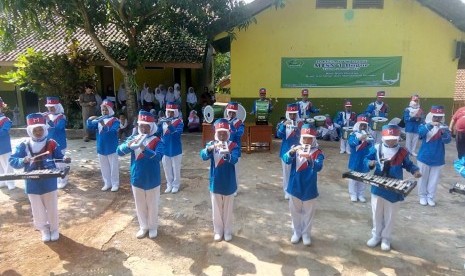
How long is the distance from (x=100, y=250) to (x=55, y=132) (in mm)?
3549

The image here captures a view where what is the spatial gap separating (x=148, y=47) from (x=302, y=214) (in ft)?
34.3

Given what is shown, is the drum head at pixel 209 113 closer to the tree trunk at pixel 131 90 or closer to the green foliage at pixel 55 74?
the tree trunk at pixel 131 90

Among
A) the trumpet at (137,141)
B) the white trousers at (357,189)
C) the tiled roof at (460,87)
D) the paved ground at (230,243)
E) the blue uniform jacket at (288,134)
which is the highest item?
the tiled roof at (460,87)

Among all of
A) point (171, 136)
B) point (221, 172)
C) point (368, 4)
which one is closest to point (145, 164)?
point (221, 172)

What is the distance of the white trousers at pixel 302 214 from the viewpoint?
211 inches

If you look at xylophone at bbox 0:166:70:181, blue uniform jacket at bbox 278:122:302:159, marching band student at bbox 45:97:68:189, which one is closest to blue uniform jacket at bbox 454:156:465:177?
blue uniform jacket at bbox 278:122:302:159

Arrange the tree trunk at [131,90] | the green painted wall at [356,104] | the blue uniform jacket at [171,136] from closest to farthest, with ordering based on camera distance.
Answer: the blue uniform jacket at [171,136] < the tree trunk at [131,90] < the green painted wall at [356,104]

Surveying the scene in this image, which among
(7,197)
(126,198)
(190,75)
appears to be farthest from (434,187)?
(190,75)

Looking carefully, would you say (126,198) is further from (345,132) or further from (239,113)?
(345,132)

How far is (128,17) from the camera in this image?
10.8 m

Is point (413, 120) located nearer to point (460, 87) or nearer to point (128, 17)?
point (128, 17)

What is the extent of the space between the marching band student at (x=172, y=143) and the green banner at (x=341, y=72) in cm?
626

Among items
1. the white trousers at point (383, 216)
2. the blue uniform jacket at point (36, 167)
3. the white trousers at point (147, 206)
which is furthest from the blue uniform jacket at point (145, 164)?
the white trousers at point (383, 216)

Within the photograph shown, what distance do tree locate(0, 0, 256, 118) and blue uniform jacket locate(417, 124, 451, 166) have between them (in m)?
6.34
